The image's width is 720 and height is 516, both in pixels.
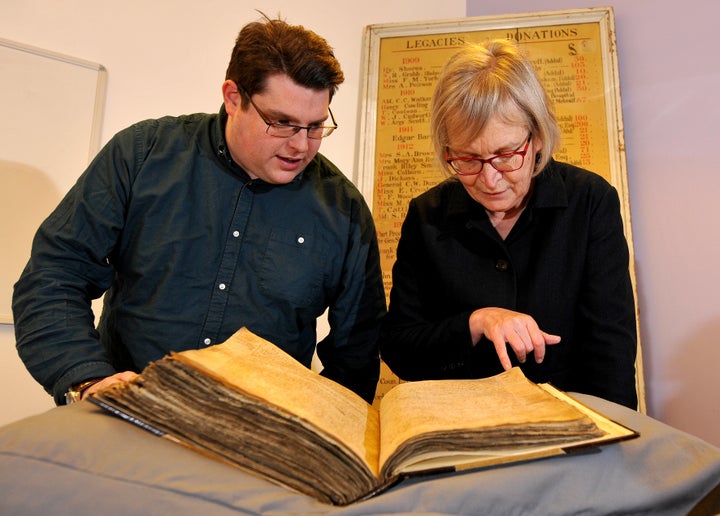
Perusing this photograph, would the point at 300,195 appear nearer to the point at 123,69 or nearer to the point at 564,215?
the point at 564,215

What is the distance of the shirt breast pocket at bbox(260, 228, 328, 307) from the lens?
1402 mm

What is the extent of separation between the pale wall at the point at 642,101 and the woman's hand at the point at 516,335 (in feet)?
3.66

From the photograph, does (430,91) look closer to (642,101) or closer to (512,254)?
(642,101)

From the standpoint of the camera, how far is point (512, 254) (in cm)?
135

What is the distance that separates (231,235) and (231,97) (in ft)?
1.01

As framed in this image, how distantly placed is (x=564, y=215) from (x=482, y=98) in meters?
0.29

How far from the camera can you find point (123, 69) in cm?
228

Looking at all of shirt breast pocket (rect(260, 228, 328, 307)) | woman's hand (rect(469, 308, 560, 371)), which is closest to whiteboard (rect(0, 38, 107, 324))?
shirt breast pocket (rect(260, 228, 328, 307))

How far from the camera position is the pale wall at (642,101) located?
1.99 m

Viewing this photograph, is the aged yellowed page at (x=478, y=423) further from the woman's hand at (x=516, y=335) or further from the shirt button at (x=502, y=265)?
the shirt button at (x=502, y=265)

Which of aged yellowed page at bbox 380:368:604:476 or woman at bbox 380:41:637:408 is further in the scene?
woman at bbox 380:41:637:408

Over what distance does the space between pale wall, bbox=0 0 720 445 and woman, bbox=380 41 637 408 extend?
851 millimetres

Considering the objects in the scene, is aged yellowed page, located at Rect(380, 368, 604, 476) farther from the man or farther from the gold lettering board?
the gold lettering board

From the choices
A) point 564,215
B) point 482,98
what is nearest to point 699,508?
point 564,215
